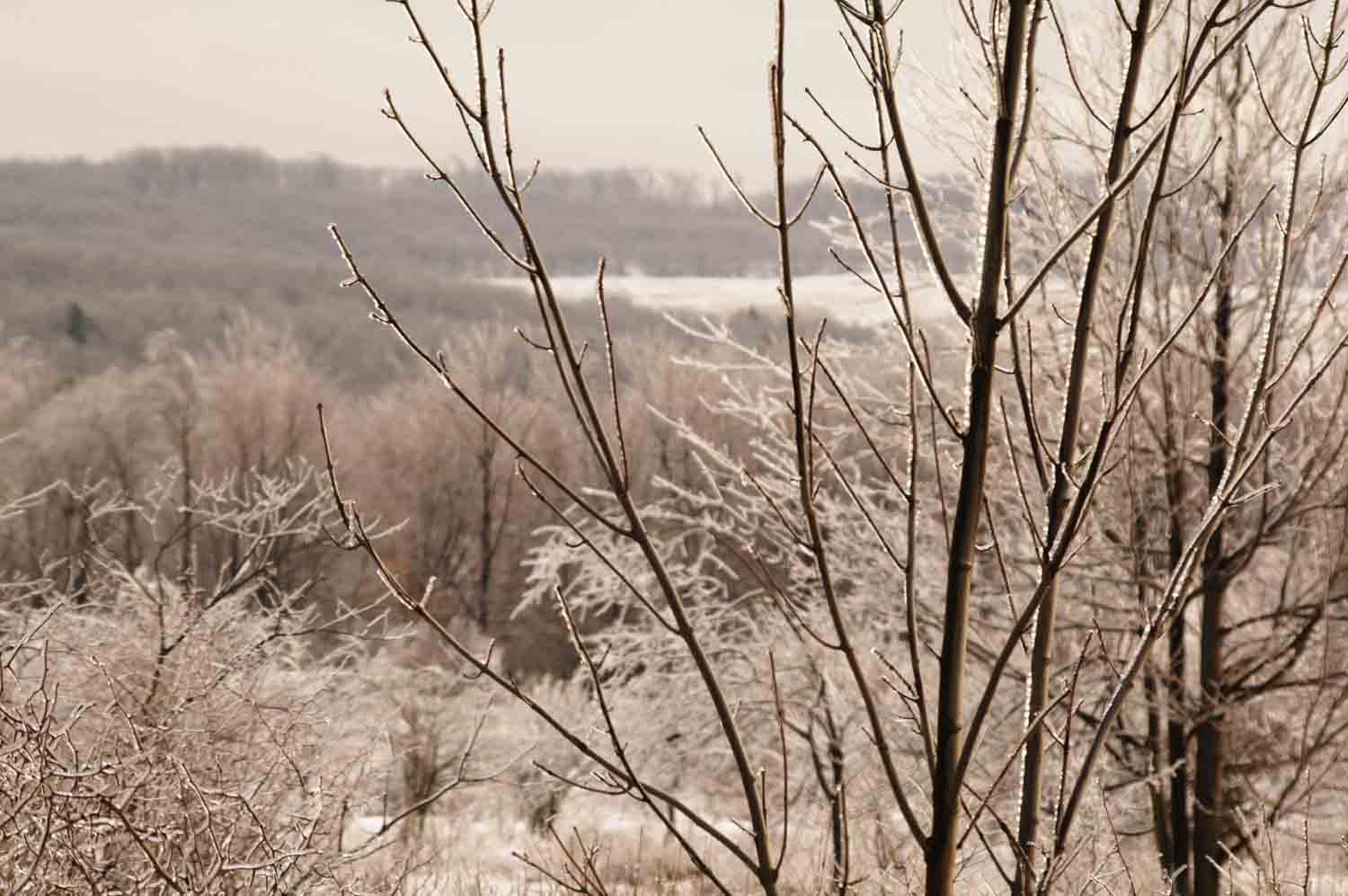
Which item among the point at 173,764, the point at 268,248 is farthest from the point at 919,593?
the point at 268,248

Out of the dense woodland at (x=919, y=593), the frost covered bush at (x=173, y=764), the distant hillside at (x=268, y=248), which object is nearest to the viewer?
the dense woodland at (x=919, y=593)

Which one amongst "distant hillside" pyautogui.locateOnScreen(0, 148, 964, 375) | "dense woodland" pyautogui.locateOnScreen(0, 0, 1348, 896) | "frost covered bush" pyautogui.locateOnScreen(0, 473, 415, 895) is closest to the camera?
"dense woodland" pyautogui.locateOnScreen(0, 0, 1348, 896)

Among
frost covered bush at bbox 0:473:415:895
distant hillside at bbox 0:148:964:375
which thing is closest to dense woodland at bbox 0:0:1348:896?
frost covered bush at bbox 0:473:415:895

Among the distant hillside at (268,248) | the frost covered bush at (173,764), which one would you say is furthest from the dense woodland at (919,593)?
the distant hillside at (268,248)

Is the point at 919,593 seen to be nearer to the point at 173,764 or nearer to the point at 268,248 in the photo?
the point at 173,764

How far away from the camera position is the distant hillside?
57.8 metres

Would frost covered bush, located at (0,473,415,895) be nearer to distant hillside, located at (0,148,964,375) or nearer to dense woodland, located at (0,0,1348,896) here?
dense woodland, located at (0,0,1348,896)

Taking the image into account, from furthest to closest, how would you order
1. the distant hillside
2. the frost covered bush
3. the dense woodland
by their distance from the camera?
the distant hillside → the frost covered bush → the dense woodland

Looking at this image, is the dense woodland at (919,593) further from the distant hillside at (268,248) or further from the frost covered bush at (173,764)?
the distant hillside at (268,248)

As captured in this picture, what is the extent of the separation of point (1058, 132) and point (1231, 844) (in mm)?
3905

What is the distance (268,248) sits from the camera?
293 feet

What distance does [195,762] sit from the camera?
4.68m

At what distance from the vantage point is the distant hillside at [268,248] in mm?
57750

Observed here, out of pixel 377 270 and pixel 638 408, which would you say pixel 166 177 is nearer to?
pixel 377 270
